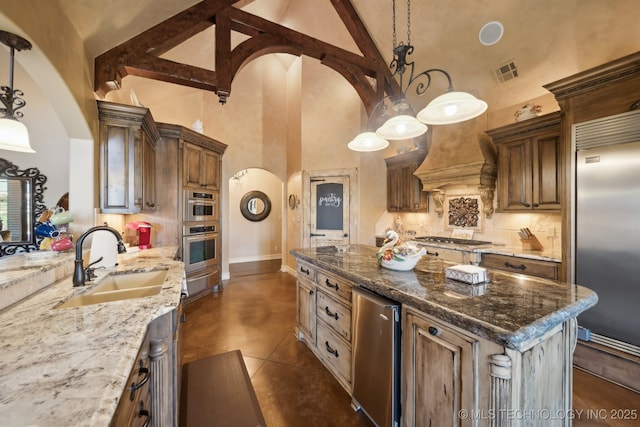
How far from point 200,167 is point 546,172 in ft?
15.7

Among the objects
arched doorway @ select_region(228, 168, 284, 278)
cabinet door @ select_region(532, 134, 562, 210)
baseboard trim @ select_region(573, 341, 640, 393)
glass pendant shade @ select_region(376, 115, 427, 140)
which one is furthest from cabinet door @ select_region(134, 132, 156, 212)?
baseboard trim @ select_region(573, 341, 640, 393)

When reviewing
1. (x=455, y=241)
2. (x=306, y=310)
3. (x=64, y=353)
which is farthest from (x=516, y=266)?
(x=64, y=353)

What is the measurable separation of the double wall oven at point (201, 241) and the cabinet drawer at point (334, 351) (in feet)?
8.73

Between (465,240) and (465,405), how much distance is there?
3108 millimetres

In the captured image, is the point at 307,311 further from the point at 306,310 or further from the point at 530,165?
the point at 530,165

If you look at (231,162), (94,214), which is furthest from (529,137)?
(231,162)

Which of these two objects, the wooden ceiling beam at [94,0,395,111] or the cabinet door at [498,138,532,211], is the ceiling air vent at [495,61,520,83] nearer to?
the cabinet door at [498,138,532,211]

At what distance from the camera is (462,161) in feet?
11.5

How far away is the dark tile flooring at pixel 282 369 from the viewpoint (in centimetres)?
177

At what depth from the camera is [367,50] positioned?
4148 mm

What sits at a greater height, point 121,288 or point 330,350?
point 121,288

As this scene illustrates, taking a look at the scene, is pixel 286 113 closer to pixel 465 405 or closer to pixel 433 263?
pixel 433 263

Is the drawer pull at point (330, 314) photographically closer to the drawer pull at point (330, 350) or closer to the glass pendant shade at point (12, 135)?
the drawer pull at point (330, 350)

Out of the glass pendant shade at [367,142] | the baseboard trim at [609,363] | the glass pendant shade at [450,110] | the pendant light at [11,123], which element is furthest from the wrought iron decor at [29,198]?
the baseboard trim at [609,363]
